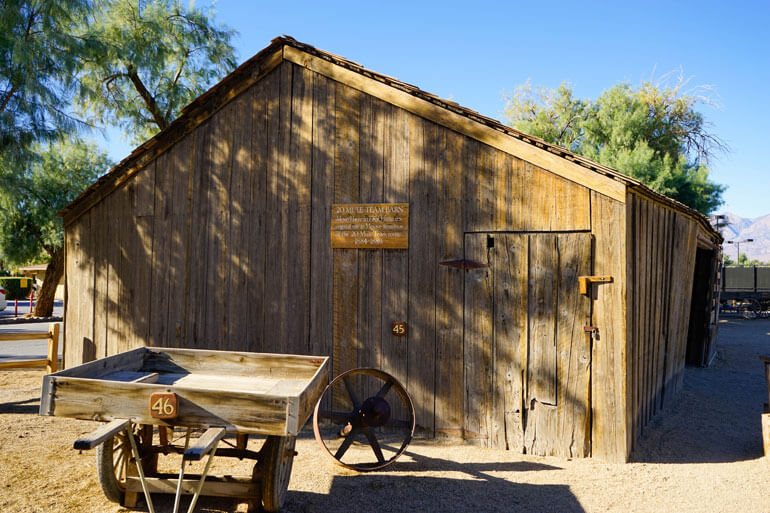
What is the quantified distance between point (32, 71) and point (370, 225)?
9778mm

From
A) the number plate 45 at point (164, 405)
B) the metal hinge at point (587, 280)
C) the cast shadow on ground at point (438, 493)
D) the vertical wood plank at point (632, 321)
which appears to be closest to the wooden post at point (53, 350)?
the cast shadow on ground at point (438, 493)

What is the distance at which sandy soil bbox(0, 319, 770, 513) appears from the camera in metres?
4.52

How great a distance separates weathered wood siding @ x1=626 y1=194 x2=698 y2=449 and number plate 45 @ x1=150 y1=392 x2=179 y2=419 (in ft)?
15.3

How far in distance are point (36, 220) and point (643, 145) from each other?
27001mm

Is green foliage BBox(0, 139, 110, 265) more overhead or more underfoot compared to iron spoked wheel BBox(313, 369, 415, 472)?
more overhead

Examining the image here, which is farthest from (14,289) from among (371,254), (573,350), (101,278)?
(573,350)

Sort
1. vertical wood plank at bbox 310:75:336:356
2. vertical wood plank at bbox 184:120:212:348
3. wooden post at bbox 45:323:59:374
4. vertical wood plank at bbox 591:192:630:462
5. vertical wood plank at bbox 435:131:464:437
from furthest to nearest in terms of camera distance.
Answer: wooden post at bbox 45:323:59:374, vertical wood plank at bbox 184:120:212:348, vertical wood plank at bbox 310:75:336:356, vertical wood plank at bbox 435:131:464:437, vertical wood plank at bbox 591:192:630:462

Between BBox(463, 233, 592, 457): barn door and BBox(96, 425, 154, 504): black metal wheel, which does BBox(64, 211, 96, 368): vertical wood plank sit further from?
BBox(463, 233, 592, 457): barn door

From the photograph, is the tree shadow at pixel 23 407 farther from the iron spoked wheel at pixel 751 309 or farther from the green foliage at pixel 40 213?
the iron spoked wheel at pixel 751 309

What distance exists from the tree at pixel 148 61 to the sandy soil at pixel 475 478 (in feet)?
39.0

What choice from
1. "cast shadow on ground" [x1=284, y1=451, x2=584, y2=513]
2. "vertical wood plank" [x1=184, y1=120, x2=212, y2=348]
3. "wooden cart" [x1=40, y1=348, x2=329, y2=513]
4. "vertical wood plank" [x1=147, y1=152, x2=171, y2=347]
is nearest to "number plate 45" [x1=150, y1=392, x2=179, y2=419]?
"wooden cart" [x1=40, y1=348, x2=329, y2=513]

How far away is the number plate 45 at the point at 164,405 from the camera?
3.54 metres

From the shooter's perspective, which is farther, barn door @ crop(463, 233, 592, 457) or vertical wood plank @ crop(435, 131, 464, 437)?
vertical wood plank @ crop(435, 131, 464, 437)

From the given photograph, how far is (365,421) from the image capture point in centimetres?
548
